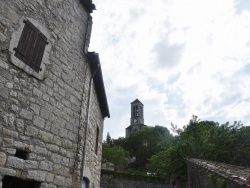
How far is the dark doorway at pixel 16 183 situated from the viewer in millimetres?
3818

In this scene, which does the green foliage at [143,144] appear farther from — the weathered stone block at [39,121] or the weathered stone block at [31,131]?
the weathered stone block at [31,131]

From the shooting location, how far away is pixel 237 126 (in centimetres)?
1966

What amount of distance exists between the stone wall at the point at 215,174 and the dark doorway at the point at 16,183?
15.5 feet

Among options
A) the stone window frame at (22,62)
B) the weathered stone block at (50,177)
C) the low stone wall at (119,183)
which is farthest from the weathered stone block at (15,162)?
the low stone wall at (119,183)

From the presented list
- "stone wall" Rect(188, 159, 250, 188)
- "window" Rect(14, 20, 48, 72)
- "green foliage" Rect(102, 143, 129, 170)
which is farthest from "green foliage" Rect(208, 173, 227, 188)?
"green foliage" Rect(102, 143, 129, 170)

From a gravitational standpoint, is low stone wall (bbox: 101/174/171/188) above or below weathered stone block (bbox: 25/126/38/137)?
above

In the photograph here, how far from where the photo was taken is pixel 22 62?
4.29m

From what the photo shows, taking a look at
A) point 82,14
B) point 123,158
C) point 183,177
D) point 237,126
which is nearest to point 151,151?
point 123,158

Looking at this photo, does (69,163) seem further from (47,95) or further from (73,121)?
(47,95)

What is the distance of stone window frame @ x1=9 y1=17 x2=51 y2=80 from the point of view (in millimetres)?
4137

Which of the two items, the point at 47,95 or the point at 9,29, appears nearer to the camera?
the point at 9,29

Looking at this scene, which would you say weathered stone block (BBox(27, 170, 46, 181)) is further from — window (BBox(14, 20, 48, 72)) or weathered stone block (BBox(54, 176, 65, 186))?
window (BBox(14, 20, 48, 72))

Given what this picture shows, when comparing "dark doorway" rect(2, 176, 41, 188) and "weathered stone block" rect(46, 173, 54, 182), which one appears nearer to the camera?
"dark doorway" rect(2, 176, 41, 188)

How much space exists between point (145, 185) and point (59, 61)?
74.0 feet
